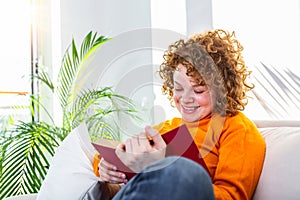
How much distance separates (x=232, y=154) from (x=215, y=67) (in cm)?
26

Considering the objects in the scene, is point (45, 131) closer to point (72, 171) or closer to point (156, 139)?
point (72, 171)

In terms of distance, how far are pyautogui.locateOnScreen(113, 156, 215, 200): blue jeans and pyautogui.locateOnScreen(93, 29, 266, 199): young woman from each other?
202mm

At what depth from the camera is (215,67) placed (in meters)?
1.13

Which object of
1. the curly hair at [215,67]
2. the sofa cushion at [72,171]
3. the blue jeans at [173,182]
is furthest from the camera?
the sofa cushion at [72,171]

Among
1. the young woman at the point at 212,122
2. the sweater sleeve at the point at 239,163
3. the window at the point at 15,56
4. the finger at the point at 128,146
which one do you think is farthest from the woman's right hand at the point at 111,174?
the window at the point at 15,56

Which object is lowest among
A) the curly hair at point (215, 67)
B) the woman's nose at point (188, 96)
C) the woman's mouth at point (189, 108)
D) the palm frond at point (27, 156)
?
the palm frond at point (27, 156)

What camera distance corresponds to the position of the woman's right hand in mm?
1026

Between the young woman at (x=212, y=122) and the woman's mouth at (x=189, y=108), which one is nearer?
the young woman at (x=212, y=122)

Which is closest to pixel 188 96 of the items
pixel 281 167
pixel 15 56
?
pixel 281 167

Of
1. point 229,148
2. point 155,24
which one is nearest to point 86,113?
point 155,24

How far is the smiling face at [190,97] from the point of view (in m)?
1.11

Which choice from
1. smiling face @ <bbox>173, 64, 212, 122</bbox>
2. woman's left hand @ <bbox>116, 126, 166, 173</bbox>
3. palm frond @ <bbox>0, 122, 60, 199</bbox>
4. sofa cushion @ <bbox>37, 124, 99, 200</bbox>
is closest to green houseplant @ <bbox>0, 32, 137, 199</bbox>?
palm frond @ <bbox>0, 122, 60, 199</bbox>

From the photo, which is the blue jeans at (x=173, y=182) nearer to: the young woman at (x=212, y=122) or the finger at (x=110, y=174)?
the young woman at (x=212, y=122)

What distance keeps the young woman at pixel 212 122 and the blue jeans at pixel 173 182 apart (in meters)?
0.20
